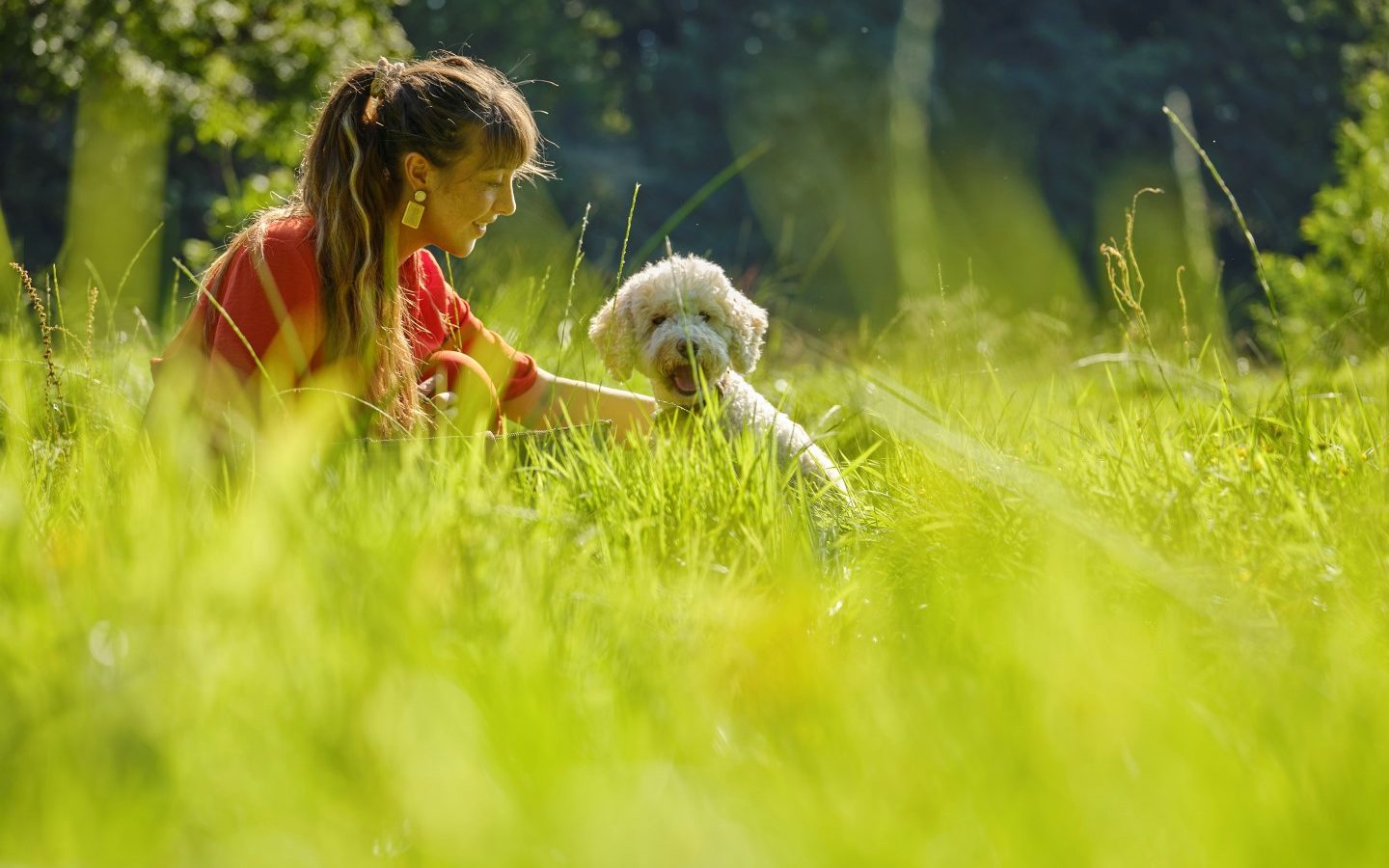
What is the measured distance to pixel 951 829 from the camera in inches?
43.9

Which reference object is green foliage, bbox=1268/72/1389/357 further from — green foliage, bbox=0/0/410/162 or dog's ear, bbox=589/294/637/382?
green foliage, bbox=0/0/410/162

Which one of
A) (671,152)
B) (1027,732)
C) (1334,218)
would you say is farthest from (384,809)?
(671,152)

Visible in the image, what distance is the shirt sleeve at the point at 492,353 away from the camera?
362 centimetres

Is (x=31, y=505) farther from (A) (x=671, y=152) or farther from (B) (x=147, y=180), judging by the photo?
(A) (x=671, y=152)

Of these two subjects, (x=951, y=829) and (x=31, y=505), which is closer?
(x=951, y=829)

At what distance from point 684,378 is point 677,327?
0.48ft

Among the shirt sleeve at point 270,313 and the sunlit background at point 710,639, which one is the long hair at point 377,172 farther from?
the sunlit background at point 710,639

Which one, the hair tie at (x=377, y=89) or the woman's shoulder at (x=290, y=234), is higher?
the hair tie at (x=377, y=89)

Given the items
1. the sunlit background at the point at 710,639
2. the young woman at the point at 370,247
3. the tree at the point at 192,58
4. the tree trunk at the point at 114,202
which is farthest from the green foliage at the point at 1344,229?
the tree trunk at the point at 114,202

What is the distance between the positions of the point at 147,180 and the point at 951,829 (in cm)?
1556

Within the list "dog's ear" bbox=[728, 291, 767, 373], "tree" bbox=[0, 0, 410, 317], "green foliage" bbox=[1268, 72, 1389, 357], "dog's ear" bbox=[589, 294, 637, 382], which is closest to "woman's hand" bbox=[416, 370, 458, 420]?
"dog's ear" bbox=[589, 294, 637, 382]

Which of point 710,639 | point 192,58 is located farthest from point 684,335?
point 192,58

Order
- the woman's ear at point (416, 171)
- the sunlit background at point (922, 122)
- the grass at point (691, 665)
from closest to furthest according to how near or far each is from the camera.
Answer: the grass at point (691, 665)
the woman's ear at point (416, 171)
the sunlit background at point (922, 122)

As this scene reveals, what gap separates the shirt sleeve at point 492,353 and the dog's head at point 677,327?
24cm
